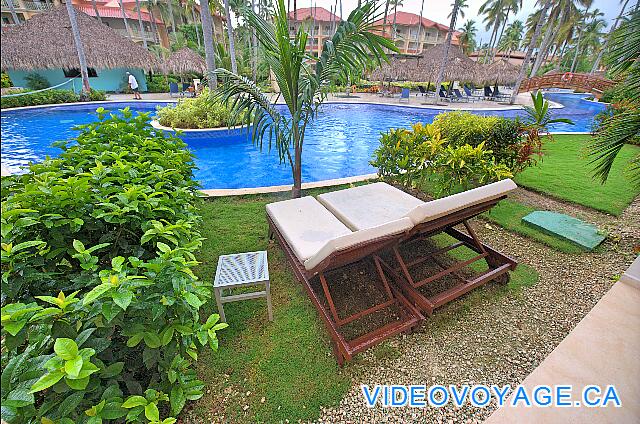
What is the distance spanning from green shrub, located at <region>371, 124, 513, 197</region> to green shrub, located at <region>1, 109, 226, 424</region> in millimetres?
3394

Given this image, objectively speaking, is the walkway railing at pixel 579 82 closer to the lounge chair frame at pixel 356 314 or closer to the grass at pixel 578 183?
the grass at pixel 578 183

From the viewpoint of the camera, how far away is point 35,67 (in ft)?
51.0

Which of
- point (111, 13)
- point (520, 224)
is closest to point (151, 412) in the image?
point (520, 224)

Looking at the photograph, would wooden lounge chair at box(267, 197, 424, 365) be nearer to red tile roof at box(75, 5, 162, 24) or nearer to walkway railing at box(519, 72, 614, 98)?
walkway railing at box(519, 72, 614, 98)

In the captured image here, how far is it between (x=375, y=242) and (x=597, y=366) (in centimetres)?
187

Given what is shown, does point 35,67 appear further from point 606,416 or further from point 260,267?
point 606,416

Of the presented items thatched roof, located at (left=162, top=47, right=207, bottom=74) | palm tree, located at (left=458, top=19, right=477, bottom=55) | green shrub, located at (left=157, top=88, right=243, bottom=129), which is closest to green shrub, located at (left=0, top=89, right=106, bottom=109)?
thatched roof, located at (left=162, top=47, right=207, bottom=74)

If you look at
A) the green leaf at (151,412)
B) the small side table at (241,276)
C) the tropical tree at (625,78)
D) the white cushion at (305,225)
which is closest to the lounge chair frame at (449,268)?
the white cushion at (305,225)

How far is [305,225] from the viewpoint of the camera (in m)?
3.14

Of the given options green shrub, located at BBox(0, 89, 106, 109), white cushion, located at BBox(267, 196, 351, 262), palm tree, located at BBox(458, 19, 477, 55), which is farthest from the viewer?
palm tree, located at BBox(458, 19, 477, 55)

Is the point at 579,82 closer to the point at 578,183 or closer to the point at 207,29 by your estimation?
the point at 578,183

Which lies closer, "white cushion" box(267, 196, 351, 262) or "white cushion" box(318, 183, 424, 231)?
"white cushion" box(267, 196, 351, 262)

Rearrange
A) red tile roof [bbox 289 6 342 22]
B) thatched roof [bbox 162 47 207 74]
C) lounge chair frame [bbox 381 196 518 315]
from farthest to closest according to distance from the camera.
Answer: red tile roof [bbox 289 6 342 22] < thatched roof [bbox 162 47 207 74] < lounge chair frame [bbox 381 196 518 315]

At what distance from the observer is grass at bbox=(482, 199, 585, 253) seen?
150 inches
